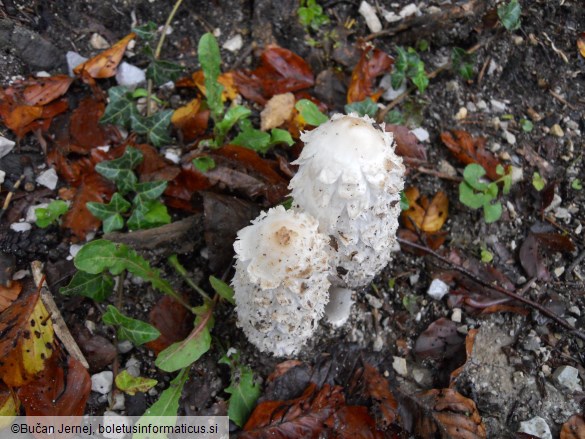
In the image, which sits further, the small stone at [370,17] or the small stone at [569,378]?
the small stone at [370,17]

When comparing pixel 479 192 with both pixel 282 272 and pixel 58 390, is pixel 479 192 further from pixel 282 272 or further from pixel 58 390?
pixel 58 390

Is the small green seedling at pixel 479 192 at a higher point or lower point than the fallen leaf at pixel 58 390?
higher

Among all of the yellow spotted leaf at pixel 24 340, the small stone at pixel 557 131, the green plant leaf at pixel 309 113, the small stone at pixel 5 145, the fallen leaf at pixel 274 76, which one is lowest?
the yellow spotted leaf at pixel 24 340

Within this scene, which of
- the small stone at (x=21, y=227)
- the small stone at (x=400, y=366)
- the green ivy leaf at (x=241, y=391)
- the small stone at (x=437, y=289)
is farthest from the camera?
the small stone at (x=437, y=289)

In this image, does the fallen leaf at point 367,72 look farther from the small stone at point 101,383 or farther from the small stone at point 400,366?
the small stone at point 101,383

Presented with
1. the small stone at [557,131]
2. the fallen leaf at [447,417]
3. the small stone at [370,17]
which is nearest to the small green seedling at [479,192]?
the small stone at [557,131]

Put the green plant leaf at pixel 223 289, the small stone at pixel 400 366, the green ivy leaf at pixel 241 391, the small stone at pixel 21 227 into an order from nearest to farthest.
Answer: the green plant leaf at pixel 223 289, the green ivy leaf at pixel 241 391, the small stone at pixel 21 227, the small stone at pixel 400 366

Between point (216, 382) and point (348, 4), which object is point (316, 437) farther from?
point (348, 4)

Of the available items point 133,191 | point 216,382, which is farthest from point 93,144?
point 216,382
